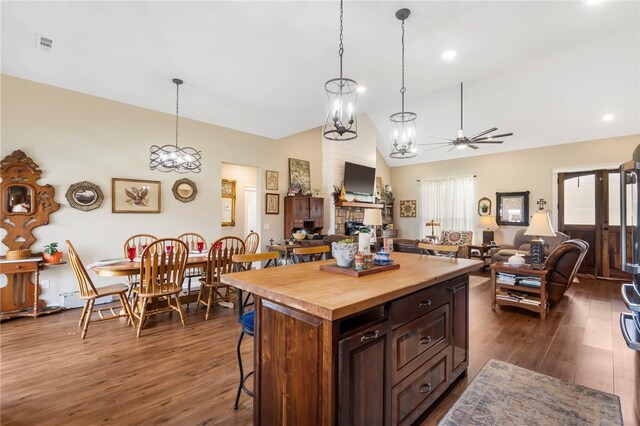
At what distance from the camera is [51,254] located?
385cm

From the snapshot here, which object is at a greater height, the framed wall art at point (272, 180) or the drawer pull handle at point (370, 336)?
the framed wall art at point (272, 180)

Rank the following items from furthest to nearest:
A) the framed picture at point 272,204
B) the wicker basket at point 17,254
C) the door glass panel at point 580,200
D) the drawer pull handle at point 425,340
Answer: the framed picture at point 272,204, the door glass panel at point 580,200, the wicker basket at point 17,254, the drawer pull handle at point 425,340

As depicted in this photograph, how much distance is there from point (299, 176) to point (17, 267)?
499 cm

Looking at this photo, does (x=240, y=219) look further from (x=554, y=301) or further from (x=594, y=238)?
(x=594, y=238)

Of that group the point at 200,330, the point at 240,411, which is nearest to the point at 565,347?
the point at 240,411

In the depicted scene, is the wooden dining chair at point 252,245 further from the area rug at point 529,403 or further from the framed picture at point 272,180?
the area rug at point 529,403

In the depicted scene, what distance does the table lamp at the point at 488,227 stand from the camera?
7.39 m

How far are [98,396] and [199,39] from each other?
344 centimetres

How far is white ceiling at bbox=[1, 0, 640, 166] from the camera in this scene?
2875 millimetres

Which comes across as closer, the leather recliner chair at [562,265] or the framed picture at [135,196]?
the leather recliner chair at [562,265]

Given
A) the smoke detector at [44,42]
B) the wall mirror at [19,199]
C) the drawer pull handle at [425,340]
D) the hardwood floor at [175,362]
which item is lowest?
the hardwood floor at [175,362]

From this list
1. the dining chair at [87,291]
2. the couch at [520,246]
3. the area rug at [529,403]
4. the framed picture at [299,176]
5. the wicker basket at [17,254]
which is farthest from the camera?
the framed picture at [299,176]

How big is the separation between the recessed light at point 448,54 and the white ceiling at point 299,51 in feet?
0.21

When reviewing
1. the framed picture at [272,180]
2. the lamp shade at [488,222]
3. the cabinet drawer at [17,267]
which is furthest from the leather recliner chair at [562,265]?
the cabinet drawer at [17,267]
